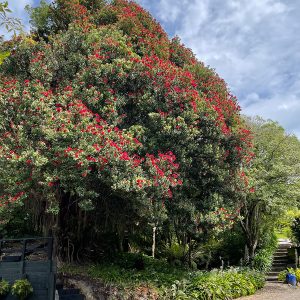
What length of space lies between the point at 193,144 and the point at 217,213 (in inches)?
96.0

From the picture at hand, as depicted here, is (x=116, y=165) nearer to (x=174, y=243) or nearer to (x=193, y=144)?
(x=193, y=144)

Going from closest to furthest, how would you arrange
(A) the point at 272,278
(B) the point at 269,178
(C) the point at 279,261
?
(B) the point at 269,178 → (A) the point at 272,278 → (C) the point at 279,261

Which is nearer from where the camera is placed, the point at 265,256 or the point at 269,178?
the point at 269,178

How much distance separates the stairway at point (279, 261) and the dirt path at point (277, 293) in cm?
218

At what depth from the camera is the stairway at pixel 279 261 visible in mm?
19769

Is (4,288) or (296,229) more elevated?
(296,229)

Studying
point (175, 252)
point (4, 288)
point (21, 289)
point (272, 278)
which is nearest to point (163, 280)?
point (21, 289)

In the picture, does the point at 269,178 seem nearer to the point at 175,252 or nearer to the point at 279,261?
the point at 175,252

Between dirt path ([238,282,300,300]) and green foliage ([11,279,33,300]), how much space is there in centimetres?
792

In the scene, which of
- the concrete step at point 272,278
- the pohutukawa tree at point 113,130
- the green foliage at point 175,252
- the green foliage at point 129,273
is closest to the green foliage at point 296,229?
the concrete step at point 272,278

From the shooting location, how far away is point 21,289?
35.6ft

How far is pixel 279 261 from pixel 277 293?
7.34m

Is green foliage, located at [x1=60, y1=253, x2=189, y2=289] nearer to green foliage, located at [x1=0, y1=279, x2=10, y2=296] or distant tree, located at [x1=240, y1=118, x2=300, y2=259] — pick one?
green foliage, located at [x1=0, y1=279, x2=10, y2=296]

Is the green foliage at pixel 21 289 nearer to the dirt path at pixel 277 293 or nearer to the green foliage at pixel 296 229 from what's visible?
the dirt path at pixel 277 293
